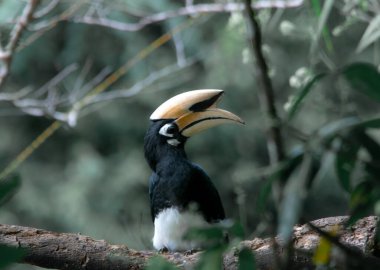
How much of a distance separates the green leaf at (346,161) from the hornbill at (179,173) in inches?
72.3

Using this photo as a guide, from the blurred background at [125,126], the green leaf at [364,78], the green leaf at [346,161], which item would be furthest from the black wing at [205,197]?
the blurred background at [125,126]

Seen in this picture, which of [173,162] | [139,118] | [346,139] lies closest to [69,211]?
[139,118]

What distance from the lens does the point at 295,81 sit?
7.93ft

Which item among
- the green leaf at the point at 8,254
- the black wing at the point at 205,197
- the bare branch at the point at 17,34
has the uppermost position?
the bare branch at the point at 17,34

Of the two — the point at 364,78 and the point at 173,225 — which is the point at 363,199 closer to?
the point at 364,78

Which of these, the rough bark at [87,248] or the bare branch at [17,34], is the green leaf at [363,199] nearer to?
the rough bark at [87,248]

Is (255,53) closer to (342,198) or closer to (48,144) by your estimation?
(342,198)

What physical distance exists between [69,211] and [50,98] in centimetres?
400

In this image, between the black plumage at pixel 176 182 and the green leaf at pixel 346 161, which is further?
the black plumage at pixel 176 182

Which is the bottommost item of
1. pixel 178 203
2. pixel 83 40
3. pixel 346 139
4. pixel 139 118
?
pixel 346 139

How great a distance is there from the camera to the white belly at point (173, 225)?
115 inches

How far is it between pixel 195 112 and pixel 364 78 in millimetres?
2242

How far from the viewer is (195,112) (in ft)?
10.4

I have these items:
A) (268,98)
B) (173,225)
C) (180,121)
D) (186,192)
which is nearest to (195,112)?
(180,121)
